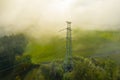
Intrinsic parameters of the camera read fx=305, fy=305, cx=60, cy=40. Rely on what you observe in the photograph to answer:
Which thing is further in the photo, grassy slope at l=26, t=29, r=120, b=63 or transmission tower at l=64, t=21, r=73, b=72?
grassy slope at l=26, t=29, r=120, b=63

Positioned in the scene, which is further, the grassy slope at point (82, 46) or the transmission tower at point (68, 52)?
the grassy slope at point (82, 46)

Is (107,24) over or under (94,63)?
over

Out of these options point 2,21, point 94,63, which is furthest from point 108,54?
point 2,21

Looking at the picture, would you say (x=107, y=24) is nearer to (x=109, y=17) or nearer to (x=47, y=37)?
(x=109, y=17)

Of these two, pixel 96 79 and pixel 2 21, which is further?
pixel 2 21

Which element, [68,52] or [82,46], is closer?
[68,52]

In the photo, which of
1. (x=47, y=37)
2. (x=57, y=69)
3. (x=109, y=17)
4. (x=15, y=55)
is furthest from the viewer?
(x=109, y=17)

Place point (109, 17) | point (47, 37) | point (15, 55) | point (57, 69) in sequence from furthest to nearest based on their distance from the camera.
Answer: point (109, 17)
point (47, 37)
point (15, 55)
point (57, 69)

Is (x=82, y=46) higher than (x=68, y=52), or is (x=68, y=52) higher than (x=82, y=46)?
(x=82, y=46)
